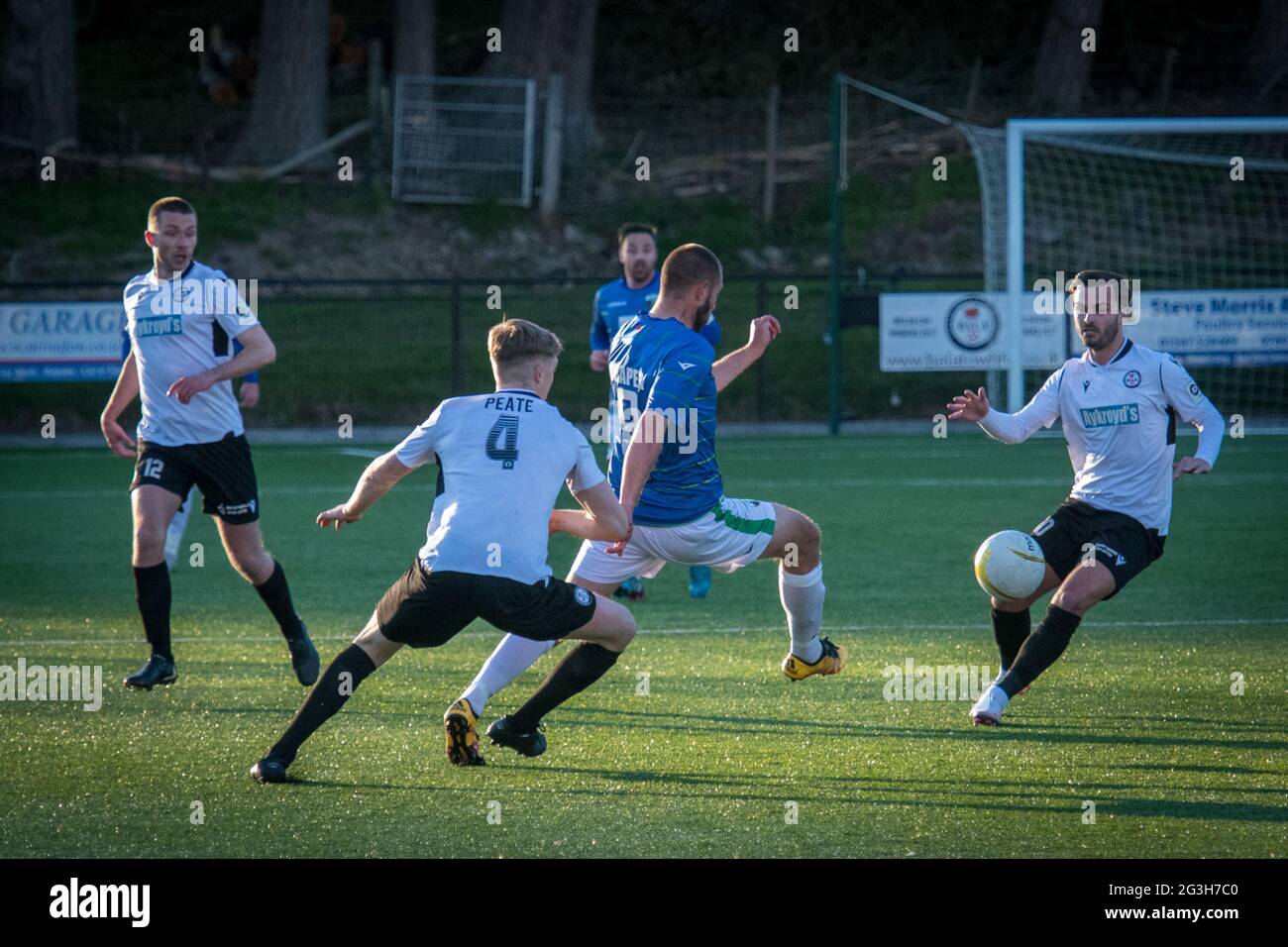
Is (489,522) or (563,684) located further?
(563,684)

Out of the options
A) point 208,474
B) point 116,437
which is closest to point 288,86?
point 116,437

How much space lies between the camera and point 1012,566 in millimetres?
6480

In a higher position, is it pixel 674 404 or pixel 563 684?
pixel 674 404

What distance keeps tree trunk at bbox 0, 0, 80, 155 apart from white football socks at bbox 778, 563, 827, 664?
22069mm

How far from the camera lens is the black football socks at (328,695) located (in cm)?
528

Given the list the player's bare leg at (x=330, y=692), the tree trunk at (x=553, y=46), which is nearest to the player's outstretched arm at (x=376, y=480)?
the player's bare leg at (x=330, y=692)

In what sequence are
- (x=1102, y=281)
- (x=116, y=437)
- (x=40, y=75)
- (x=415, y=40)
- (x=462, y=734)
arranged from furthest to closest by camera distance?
(x=415, y=40), (x=40, y=75), (x=116, y=437), (x=1102, y=281), (x=462, y=734)

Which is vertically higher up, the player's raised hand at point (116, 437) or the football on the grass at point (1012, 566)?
the player's raised hand at point (116, 437)

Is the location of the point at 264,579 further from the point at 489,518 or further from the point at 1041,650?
the point at 1041,650

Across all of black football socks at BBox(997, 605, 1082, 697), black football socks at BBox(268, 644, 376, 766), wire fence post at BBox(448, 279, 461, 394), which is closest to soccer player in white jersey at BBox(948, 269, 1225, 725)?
black football socks at BBox(997, 605, 1082, 697)

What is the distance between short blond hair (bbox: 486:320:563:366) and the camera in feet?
Answer: 17.5

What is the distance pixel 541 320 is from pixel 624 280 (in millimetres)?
11888

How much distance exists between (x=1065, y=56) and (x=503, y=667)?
24.4 metres

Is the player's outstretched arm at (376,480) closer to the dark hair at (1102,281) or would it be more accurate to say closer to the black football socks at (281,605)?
the black football socks at (281,605)
